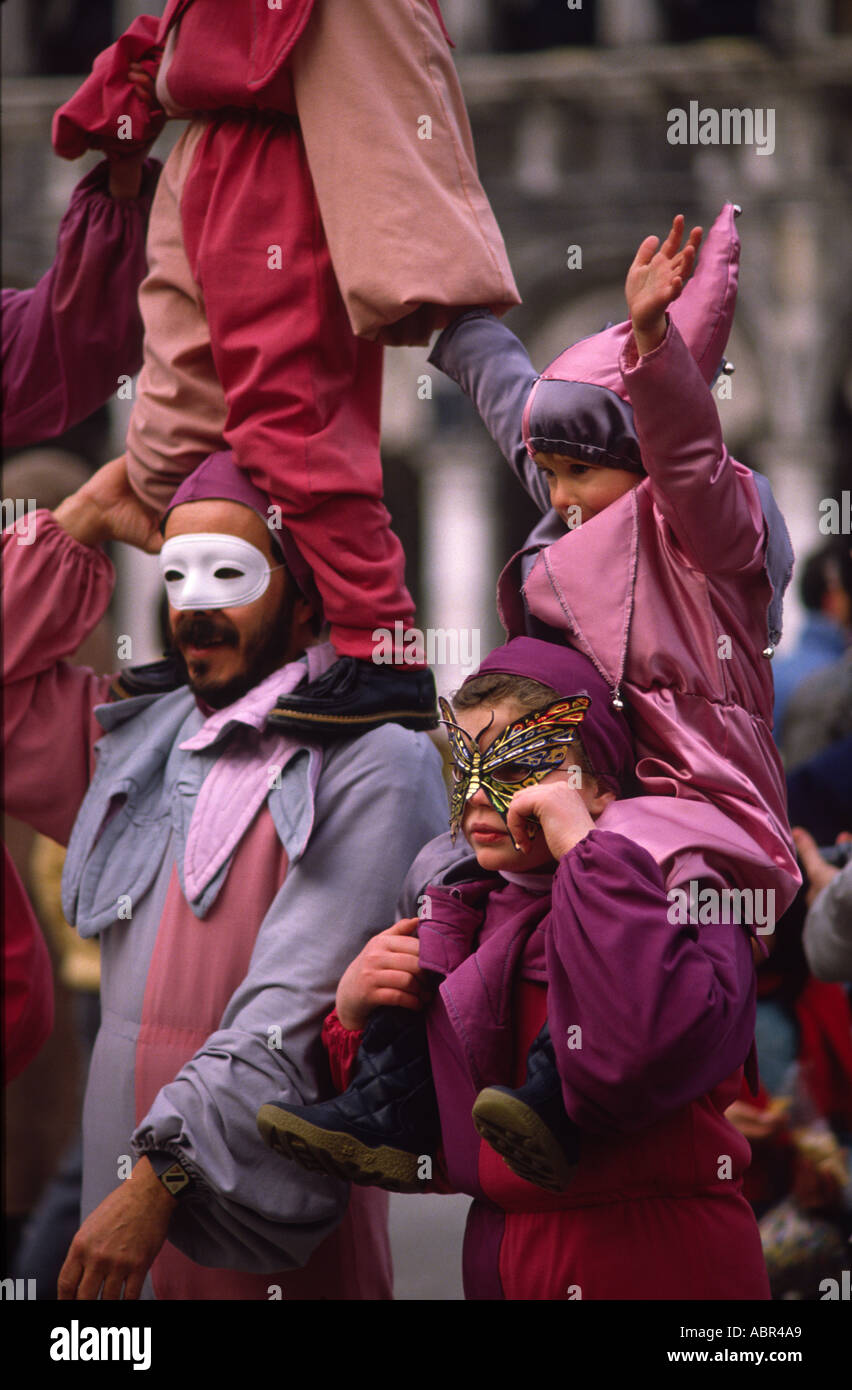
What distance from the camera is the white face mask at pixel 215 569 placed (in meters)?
2.28

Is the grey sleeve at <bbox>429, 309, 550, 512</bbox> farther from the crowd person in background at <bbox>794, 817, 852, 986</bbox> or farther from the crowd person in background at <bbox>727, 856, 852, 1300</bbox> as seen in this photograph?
the crowd person in background at <bbox>727, 856, 852, 1300</bbox>

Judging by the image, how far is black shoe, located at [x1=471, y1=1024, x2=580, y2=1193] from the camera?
1730 mm

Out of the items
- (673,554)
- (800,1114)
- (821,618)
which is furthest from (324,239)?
(821,618)

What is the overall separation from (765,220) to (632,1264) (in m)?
4.23

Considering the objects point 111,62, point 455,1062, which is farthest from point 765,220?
point 455,1062

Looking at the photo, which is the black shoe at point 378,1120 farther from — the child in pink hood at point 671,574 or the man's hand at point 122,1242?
the man's hand at point 122,1242

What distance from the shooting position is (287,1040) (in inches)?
84.1

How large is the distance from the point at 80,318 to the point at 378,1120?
1324mm

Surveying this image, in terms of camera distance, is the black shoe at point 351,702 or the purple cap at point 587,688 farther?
the black shoe at point 351,702

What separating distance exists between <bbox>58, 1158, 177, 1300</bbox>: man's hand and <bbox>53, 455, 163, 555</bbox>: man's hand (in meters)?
0.91

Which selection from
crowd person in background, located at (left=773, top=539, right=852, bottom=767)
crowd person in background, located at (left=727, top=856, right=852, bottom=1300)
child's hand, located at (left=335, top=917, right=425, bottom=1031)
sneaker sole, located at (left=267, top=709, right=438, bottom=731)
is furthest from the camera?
crowd person in background, located at (left=773, top=539, right=852, bottom=767)

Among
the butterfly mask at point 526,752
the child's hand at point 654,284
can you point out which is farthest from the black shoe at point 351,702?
the child's hand at point 654,284

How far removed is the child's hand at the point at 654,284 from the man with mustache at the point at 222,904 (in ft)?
2.28

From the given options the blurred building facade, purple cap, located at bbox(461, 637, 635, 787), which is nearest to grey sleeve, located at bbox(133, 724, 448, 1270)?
purple cap, located at bbox(461, 637, 635, 787)
